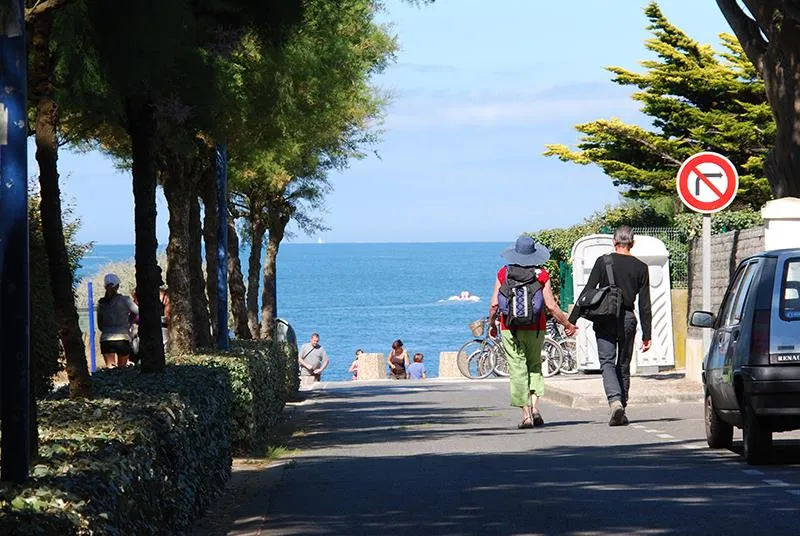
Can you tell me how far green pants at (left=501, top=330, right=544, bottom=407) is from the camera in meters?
17.5

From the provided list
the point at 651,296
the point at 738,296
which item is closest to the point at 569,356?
the point at 651,296

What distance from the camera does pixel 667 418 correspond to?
18875 mm

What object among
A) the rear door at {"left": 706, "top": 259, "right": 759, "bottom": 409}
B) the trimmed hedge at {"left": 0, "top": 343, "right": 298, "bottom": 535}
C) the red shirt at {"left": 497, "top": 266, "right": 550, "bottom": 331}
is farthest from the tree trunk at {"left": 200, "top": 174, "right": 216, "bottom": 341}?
the rear door at {"left": 706, "top": 259, "right": 759, "bottom": 409}

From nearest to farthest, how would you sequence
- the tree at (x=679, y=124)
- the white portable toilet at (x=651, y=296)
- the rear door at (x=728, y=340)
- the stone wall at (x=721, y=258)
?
the rear door at (x=728, y=340) → the stone wall at (x=721, y=258) → the white portable toilet at (x=651, y=296) → the tree at (x=679, y=124)

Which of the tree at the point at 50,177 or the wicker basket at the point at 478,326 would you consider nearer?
the tree at the point at 50,177

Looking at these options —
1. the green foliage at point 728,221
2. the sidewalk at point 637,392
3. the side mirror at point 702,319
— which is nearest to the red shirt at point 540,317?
the side mirror at point 702,319

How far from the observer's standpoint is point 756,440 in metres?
12.6

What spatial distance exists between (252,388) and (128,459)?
8131 millimetres

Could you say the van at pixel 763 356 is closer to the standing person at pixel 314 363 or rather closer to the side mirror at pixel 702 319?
the side mirror at pixel 702 319

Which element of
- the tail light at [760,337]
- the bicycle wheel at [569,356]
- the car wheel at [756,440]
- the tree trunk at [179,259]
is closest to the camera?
the tail light at [760,337]

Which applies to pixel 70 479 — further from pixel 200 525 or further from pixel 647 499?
pixel 647 499

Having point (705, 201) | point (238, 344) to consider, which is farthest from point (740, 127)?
point (238, 344)

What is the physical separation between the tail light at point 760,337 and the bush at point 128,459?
389 centimetres

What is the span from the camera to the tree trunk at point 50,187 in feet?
35.4
